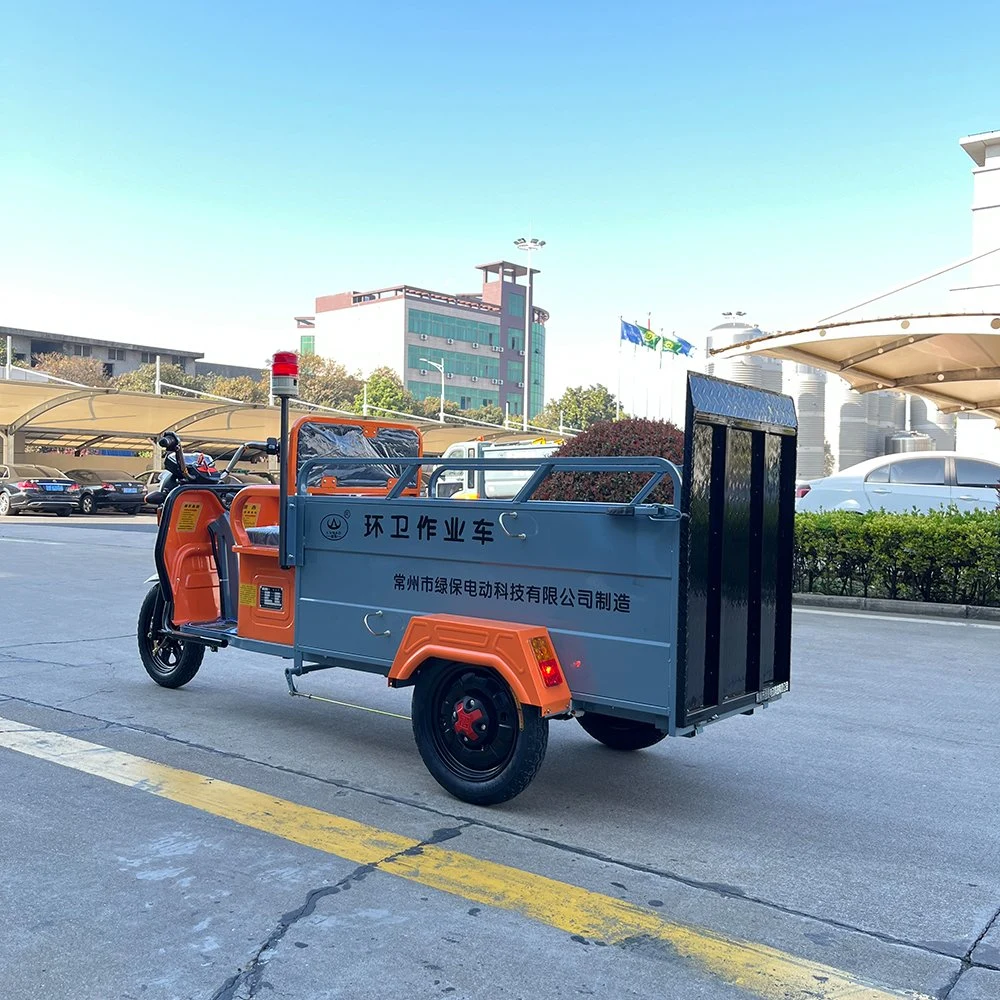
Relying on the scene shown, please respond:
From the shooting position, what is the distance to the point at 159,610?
7082 millimetres

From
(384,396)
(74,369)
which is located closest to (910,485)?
(74,369)

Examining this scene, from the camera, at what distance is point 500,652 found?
458 centimetres

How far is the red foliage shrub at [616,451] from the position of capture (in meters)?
11.0

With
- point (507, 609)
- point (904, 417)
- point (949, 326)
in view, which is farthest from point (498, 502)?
point (904, 417)

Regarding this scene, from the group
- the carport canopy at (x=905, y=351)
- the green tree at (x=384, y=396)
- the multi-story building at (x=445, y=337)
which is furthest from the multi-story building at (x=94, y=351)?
the carport canopy at (x=905, y=351)

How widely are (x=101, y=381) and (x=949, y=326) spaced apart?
61082 millimetres

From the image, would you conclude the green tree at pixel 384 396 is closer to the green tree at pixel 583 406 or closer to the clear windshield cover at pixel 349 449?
the green tree at pixel 583 406

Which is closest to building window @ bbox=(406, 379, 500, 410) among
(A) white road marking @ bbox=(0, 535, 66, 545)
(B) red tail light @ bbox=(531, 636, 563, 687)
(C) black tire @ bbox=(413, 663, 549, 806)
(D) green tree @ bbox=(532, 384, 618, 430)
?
(D) green tree @ bbox=(532, 384, 618, 430)

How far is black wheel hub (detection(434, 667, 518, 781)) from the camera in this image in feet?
15.4

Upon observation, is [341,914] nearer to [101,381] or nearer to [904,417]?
[904,417]

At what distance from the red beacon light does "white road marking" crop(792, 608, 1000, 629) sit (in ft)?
24.3

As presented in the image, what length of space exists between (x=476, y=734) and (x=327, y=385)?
71.5m

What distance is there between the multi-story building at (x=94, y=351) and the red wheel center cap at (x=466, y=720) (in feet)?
244

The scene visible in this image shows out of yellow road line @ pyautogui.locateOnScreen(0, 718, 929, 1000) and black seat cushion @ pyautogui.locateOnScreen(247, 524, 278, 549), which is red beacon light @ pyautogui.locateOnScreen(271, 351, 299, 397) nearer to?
black seat cushion @ pyautogui.locateOnScreen(247, 524, 278, 549)
